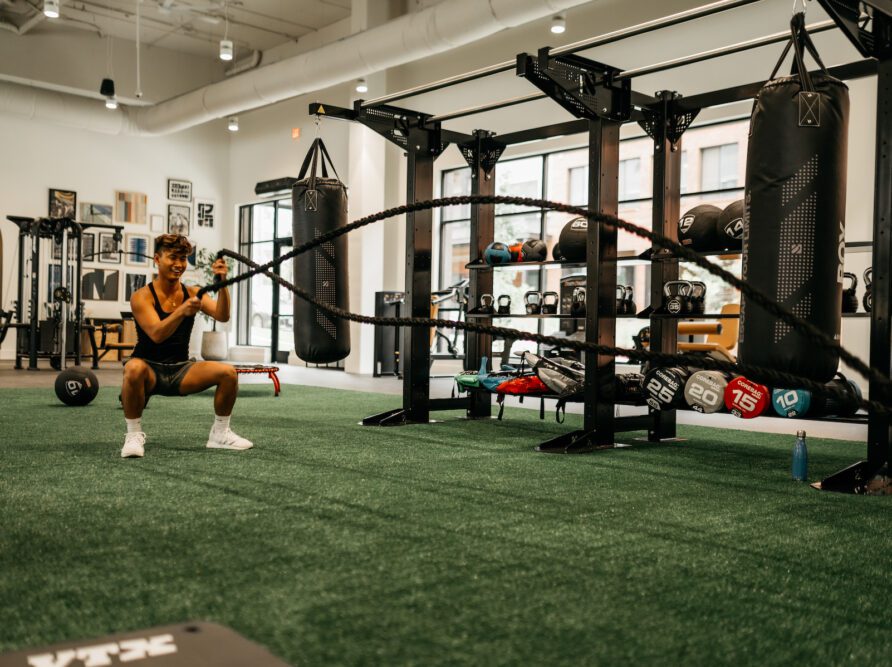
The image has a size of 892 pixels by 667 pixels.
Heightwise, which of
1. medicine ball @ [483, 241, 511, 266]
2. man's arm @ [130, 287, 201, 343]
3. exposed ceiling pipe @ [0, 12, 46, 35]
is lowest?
man's arm @ [130, 287, 201, 343]

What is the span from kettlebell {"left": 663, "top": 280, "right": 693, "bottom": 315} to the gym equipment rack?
0.34 feet

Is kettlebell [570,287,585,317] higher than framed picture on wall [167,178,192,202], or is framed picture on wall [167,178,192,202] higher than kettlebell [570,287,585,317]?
framed picture on wall [167,178,192,202]

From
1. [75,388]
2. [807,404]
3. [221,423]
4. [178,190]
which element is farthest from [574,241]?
[178,190]

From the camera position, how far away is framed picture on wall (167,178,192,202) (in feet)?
52.6

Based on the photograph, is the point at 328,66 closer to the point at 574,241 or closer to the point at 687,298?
the point at 574,241

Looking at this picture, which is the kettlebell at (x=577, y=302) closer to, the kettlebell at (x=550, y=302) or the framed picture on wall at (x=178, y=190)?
the kettlebell at (x=550, y=302)

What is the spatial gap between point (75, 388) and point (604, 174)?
440 centimetres

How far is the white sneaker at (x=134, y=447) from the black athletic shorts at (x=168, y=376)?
0.24 meters

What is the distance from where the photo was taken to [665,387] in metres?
4.74

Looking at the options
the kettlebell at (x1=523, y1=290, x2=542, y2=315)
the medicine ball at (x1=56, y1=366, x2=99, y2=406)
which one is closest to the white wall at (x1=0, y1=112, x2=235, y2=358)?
the medicine ball at (x1=56, y1=366, x2=99, y2=406)

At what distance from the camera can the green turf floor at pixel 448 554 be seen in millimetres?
1803

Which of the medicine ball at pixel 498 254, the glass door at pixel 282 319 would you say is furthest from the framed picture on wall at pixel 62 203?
the medicine ball at pixel 498 254

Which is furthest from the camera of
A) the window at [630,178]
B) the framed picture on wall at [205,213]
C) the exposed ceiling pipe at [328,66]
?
the framed picture on wall at [205,213]

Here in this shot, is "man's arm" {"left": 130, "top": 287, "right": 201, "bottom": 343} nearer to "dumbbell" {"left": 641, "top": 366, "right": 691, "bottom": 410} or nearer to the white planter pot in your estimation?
"dumbbell" {"left": 641, "top": 366, "right": 691, "bottom": 410}
